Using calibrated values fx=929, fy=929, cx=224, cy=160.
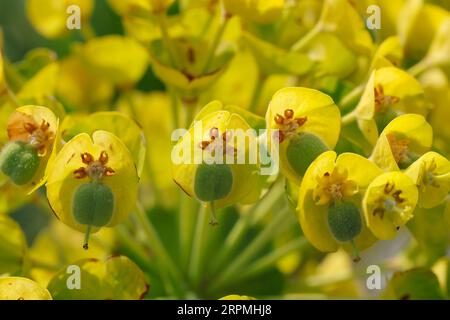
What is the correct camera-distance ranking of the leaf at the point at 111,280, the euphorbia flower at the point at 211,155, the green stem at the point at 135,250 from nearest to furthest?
the euphorbia flower at the point at 211,155 → the leaf at the point at 111,280 → the green stem at the point at 135,250

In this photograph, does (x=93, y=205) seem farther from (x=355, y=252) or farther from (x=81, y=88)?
(x=81, y=88)

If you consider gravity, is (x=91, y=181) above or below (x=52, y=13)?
below

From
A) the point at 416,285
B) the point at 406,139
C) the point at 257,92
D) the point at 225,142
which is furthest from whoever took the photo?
the point at 257,92

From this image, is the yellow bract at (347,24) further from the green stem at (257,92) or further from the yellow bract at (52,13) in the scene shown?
the yellow bract at (52,13)

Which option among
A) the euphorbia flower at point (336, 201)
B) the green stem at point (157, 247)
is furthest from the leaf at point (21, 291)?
the euphorbia flower at point (336, 201)

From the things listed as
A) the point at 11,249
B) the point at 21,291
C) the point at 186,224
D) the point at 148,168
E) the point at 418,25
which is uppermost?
the point at 418,25

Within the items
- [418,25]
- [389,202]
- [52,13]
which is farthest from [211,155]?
[52,13]

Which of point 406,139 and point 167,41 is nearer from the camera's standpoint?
point 406,139
